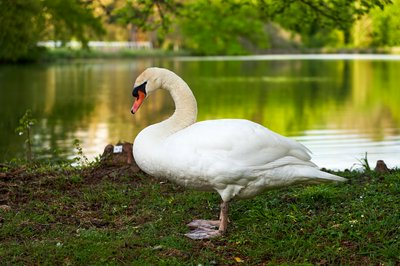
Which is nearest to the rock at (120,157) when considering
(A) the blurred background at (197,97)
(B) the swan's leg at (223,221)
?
(A) the blurred background at (197,97)

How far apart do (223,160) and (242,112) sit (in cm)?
1550

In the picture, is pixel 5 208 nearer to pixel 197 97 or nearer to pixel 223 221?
pixel 223 221

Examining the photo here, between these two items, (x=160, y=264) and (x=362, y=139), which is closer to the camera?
(x=160, y=264)

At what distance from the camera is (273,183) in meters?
5.18

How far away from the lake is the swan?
4.54m

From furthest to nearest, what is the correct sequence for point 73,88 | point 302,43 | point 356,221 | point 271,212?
point 302,43 → point 73,88 → point 271,212 → point 356,221

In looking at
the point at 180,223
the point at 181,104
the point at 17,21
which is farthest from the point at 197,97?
the point at 180,223

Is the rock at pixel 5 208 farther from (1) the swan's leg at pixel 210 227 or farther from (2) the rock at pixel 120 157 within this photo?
(2) the rock at pixel 120 157

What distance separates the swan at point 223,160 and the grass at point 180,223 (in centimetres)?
31

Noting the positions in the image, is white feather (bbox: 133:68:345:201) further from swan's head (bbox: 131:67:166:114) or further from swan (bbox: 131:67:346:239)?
swan's head (bbox: 131:67:166:114)

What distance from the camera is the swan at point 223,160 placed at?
195 inches

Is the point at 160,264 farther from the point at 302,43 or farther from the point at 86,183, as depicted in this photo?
the point at 302,43

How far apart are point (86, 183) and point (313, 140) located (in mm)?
7826

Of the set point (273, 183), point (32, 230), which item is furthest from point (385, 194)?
point (32, 230)
